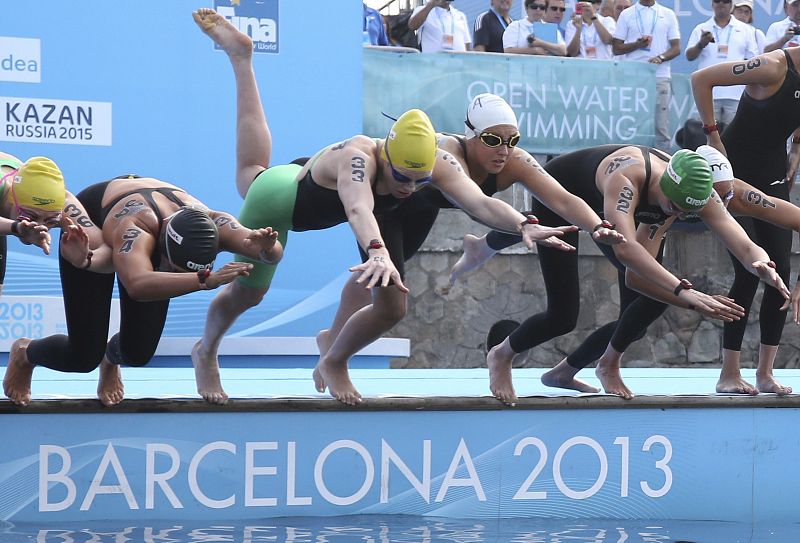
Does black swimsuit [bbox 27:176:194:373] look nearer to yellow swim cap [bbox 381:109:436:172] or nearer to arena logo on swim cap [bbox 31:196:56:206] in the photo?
arena logo on swim cap [bbox 31:196:56:206]

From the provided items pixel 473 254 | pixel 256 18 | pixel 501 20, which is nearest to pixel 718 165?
pixel 473 254

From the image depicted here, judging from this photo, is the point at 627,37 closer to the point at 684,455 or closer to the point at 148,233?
the point at 684,455

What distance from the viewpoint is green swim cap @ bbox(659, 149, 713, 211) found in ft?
19.8

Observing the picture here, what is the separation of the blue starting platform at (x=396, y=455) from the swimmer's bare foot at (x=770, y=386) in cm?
24

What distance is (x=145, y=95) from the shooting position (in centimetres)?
945

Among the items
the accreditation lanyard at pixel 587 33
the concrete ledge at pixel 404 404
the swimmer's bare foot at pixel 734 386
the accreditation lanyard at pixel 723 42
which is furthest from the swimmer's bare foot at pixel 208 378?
the accreditation lanyard at pixel 723 42

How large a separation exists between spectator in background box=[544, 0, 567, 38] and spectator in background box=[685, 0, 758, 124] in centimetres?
145

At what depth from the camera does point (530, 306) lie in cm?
1192

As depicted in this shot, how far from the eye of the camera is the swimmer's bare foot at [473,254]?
696 cm

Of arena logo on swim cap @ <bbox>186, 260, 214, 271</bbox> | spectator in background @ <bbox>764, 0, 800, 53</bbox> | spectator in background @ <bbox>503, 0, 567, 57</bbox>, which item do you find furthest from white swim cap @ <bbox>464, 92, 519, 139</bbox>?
spectator in background @ <bbox>764, 0, 800, 53</bbox>

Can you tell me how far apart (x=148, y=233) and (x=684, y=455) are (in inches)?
132

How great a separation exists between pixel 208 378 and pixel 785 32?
871 cm

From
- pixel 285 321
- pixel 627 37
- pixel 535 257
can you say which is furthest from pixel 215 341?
pixel 627 37

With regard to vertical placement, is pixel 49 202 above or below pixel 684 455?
above
